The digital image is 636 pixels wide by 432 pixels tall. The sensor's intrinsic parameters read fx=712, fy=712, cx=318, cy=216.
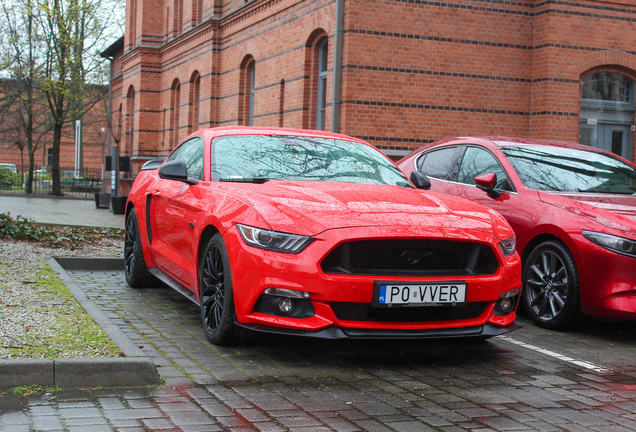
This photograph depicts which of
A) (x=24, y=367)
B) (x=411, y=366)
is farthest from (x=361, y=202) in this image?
(x=24, y=367)

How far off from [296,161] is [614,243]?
2567 mm

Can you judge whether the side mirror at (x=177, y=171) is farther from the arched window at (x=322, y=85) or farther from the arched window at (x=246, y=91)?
the arched window at (x=246, y=91)

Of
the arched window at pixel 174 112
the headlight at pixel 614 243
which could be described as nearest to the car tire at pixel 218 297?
the headlight at pixel 614 243

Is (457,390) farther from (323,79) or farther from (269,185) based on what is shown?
(323,79)

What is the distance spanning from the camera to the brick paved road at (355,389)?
3461mm

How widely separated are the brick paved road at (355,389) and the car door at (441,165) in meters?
2.36

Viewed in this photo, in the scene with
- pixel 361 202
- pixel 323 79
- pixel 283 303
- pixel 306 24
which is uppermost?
pixel 306 24

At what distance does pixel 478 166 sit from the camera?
7297mm

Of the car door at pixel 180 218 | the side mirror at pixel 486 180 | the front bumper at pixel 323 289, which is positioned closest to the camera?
the front bumper at pixel 323 289

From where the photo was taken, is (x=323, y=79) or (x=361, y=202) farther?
(x=323, y=79)

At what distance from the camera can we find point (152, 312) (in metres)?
6.05

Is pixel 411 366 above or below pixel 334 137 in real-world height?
below

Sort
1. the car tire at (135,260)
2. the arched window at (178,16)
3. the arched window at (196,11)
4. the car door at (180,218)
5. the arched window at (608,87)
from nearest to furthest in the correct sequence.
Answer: the car door at (180,218) → the car tire at (135,260) → the arched window at (608,87) → the arched window at (196,11) → the arched window at (178,16)

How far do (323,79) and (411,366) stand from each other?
1125 cm
